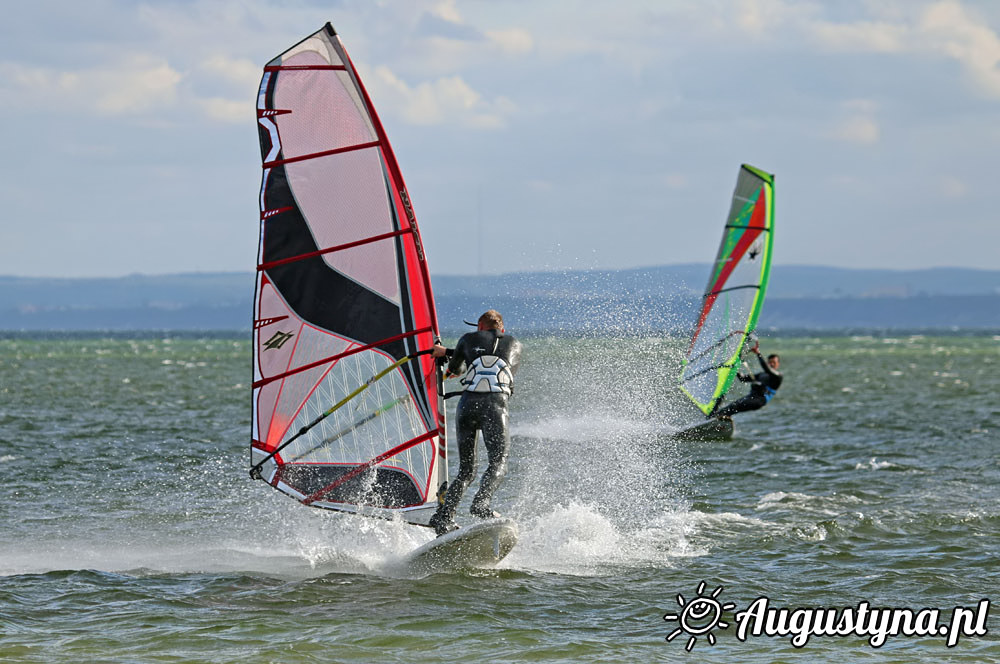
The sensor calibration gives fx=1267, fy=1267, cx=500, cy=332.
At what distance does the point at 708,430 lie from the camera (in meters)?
20.5

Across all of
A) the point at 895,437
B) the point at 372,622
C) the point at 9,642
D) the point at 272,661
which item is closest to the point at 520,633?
the point at 372,622

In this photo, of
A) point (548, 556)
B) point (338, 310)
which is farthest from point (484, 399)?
point (548, 556)

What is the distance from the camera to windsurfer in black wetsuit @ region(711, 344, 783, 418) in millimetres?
19109

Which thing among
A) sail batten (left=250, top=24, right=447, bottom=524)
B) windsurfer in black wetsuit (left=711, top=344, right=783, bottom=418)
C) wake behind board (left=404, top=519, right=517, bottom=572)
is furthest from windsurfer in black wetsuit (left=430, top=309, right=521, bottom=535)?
windsurfer in black wetsuit (left=711, top=344, right=783, bottom=418)

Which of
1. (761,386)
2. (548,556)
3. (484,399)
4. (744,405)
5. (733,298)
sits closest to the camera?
(484,399)

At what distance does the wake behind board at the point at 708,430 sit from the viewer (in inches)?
802

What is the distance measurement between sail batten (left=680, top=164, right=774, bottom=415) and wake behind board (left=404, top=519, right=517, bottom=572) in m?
10.8

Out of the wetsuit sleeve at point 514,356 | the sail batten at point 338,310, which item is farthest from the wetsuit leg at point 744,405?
the sail batten at point 338,310

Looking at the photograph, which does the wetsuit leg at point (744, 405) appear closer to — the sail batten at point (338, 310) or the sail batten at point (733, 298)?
the sail batten at point (733, 298)

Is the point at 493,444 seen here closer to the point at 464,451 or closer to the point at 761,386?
the point at 464,451

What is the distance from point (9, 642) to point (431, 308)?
3750mm

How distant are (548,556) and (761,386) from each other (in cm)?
950

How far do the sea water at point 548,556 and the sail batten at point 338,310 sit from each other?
0.84m

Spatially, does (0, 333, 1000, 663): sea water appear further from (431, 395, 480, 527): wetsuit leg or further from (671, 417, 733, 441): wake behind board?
(431, 395, 480, 527): wetsuit leg
